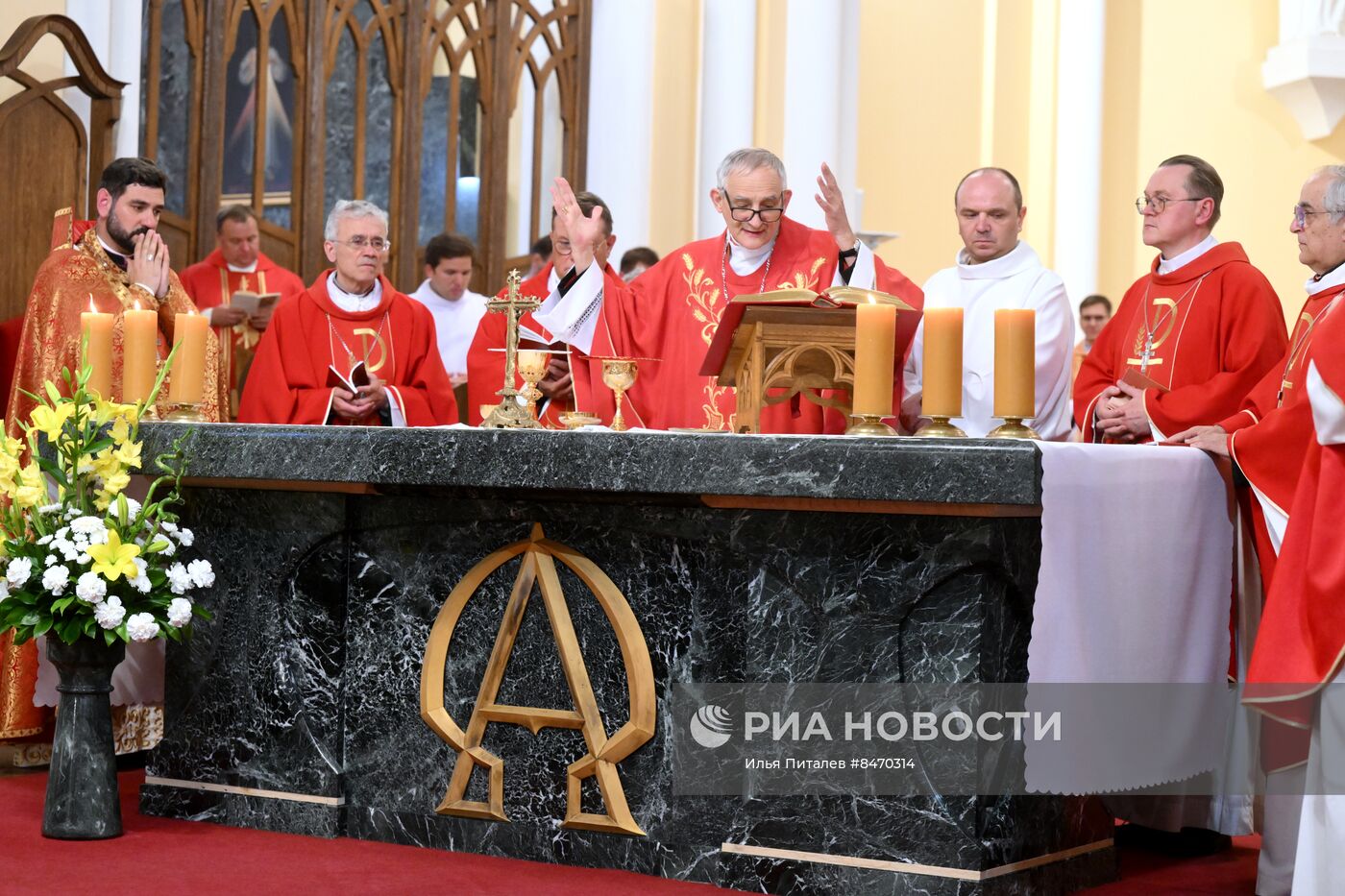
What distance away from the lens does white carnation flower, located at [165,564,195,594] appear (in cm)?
392

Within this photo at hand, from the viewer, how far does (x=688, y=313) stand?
4.88 m

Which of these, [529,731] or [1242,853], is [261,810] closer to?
[529,731]

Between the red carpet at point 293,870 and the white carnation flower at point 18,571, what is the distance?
0.60 m

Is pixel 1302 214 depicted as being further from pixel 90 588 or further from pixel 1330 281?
pixel 90 588

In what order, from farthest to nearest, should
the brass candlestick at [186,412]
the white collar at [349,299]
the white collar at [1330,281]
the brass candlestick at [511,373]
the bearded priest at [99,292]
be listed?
the white collar at [349,299], the bearded priest at [99,292], the brass candlestick at [186,412], the white collar at [1330,281], the brass candlestick at [511,373]

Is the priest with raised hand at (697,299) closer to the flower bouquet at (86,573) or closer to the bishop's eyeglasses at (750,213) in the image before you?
the bishop's eyeglasses at (750,213)

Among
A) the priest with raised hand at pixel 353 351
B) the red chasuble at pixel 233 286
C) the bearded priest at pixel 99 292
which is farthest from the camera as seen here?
the red chasuble at pixel 233 286

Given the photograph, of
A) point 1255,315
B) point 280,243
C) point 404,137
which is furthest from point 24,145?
point 1255,315

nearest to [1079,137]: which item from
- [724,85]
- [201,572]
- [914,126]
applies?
[914,126]

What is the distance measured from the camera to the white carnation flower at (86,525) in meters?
3.83

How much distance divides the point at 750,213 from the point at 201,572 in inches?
67.4

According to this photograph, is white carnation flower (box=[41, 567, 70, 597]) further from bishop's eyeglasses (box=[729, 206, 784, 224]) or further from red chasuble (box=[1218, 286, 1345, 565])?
red chasuble (box=[1218, 286, 1345, 565])

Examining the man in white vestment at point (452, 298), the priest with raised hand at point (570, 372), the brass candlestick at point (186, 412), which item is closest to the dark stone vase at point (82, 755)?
the brass candlestick at point (186, 412)

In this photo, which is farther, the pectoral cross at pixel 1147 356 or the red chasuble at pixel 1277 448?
the pectoral cross at pixel 1147 356
